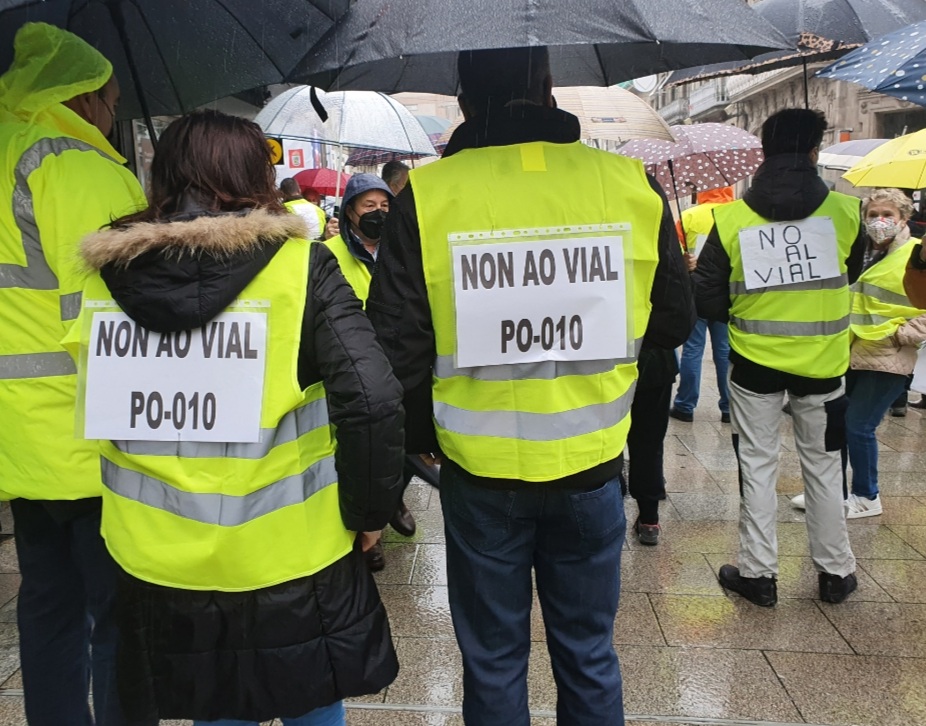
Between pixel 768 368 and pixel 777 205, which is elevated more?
pixel 777 205

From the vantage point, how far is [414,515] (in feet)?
15.9

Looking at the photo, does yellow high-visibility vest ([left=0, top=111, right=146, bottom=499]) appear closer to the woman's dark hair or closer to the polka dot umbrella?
the woman's dark hair

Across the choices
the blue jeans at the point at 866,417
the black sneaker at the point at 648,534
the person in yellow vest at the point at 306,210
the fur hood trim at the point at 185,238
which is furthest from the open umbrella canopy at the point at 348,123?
the fur hood trim at the point at 185,238

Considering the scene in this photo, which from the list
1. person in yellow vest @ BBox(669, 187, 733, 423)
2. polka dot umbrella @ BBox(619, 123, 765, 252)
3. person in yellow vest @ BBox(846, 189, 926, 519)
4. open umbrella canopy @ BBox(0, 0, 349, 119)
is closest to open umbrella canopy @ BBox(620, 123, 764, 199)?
polka dot umbrella @ BBox(619, 123, 765, 252)

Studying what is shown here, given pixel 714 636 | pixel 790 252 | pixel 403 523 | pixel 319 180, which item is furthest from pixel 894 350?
pixel 319 180

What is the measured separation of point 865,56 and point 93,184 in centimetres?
260

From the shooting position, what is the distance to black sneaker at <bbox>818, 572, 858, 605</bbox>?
359 cm

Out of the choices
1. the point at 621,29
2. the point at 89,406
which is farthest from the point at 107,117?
the point at 621,29

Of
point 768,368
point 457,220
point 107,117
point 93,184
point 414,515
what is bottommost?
point 414,515

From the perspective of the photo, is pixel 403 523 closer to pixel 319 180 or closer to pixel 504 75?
pixel 504 75

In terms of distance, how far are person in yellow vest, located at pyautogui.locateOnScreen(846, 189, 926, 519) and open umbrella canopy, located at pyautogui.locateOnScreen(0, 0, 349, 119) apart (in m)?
3.44

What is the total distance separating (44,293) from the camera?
204 cm

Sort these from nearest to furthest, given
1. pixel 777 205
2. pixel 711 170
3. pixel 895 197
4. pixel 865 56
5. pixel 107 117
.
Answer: pixel 107 117 < pixel 865 56 < pixel 777 205 < pixel 895 197 < pixel 711 170

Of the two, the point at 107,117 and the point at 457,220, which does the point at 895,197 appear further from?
the point at 107,117
